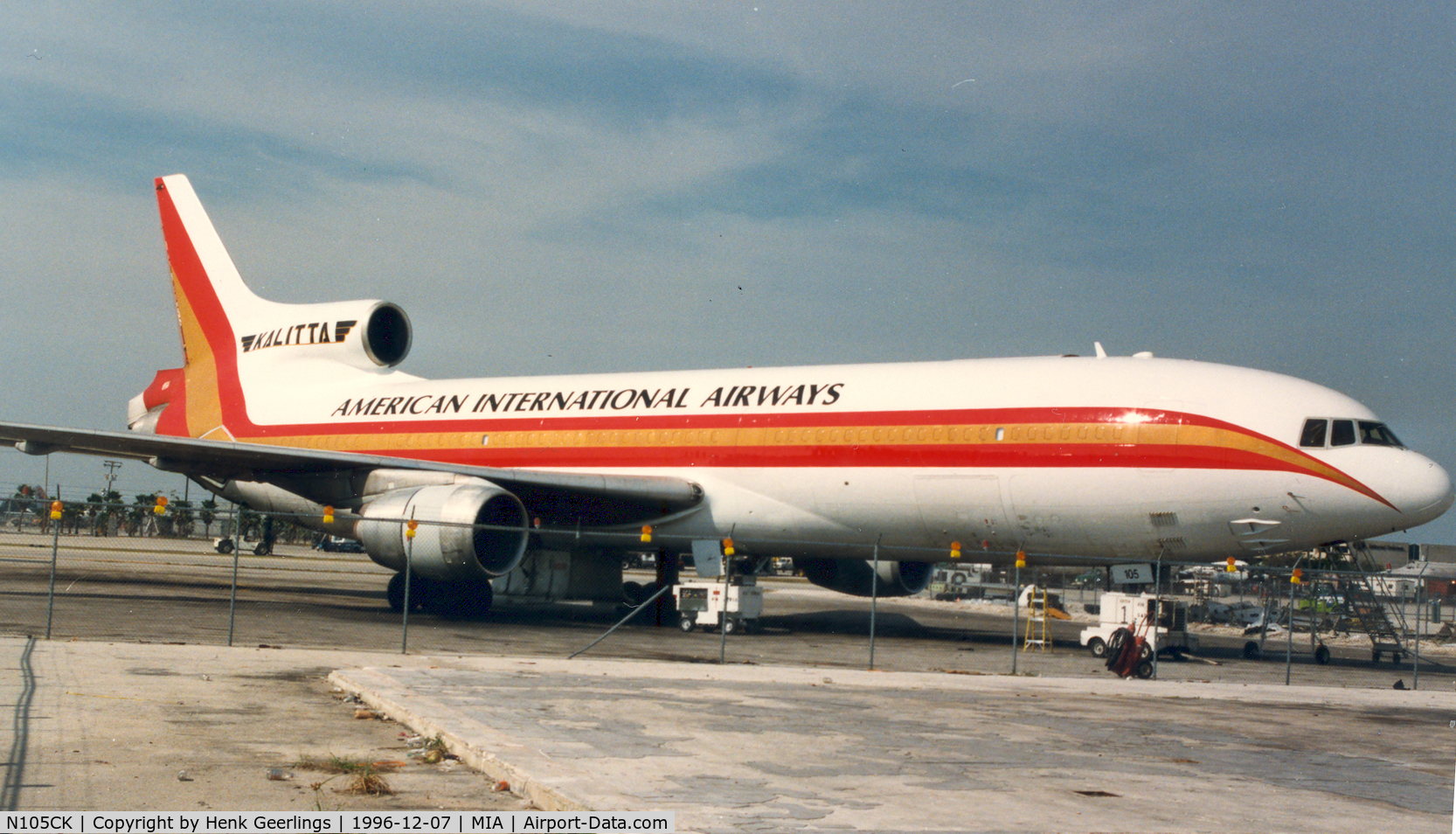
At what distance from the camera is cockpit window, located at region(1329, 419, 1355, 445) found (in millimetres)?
16094

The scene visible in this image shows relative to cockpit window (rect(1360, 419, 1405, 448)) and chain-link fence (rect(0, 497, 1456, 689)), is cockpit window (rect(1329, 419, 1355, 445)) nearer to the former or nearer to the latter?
cockpit window (rect(1360, 419, 1405, 448))

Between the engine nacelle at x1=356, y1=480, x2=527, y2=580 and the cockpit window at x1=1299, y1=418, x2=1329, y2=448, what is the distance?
1081 cm

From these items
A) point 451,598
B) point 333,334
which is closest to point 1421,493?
point 451,598

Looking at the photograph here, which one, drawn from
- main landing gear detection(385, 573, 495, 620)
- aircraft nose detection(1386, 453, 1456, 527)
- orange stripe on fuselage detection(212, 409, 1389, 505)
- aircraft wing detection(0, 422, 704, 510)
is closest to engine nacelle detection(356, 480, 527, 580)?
aircraft wing detection(0, 422, 704, 510)

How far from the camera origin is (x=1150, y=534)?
1688 centimetres

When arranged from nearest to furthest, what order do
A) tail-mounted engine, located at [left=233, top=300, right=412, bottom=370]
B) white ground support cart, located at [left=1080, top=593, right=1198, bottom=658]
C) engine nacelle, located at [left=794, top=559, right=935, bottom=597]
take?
white ground support cart, located at [left=1080, top=593, right=1198, bottom=658]
engine nacelle, located at [left=794, top=559, right=935, bottom=597]
tail-mounted engine, located at [left=233, top=300, right=412, bottom=370]

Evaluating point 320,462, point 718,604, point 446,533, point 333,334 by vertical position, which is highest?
point 333,334

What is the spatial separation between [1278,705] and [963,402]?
655cm

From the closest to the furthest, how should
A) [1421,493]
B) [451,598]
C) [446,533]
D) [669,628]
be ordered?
[1421,493], [446,533], [669,628], [451,598]

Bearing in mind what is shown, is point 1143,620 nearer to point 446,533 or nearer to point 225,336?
point 446,533

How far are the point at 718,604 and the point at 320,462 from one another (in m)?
7.15

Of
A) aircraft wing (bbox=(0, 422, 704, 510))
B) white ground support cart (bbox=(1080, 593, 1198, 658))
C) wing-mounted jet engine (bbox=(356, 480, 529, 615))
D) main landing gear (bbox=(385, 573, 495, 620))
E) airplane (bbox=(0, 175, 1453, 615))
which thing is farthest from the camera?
main landing gear (bbox=(385, 573, 495, 620))

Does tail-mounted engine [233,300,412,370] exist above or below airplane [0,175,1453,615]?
above

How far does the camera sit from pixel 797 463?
19.5 m
